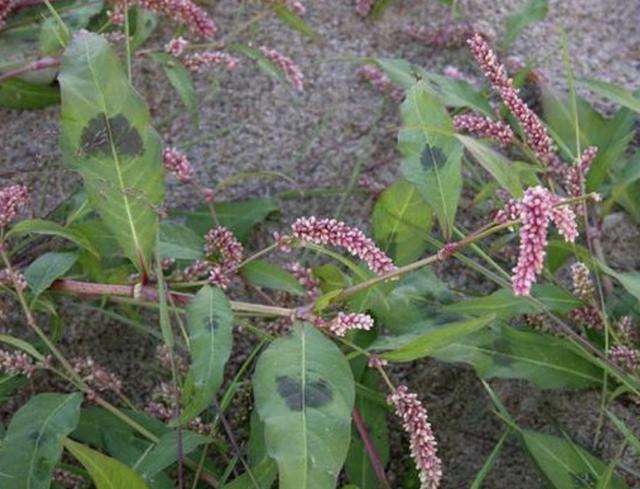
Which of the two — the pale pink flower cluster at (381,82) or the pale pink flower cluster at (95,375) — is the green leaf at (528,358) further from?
the pale pink flower cluster at (381,82)

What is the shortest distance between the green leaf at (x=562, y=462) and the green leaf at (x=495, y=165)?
38cm

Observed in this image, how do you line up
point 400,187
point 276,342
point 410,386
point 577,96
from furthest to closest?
point 577,96 < point 410,386 < point 400,187 < point 276,342

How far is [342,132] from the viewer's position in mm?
1968

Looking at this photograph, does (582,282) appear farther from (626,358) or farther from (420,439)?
(420,439)

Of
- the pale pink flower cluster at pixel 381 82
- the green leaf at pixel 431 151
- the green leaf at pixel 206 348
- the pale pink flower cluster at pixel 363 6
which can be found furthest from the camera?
the pale pink flower cluster at pixel 363 6

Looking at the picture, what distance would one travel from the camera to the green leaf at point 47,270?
1430 mm

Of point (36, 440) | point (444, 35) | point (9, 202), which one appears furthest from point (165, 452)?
point (444, 35)

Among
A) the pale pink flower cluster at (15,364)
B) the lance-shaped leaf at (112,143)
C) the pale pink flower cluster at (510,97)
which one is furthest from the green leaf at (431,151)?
the pale pink flower cluster at (15,364)

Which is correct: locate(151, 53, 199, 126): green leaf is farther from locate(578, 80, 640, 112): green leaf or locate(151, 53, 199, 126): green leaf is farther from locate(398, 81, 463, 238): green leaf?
locate(578, 80, 640, 112): green leaf

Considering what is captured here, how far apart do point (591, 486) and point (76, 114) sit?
0.77m

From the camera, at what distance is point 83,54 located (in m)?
1.34

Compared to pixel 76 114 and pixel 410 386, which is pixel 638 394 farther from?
pixel 76 114

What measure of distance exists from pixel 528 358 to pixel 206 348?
476mm

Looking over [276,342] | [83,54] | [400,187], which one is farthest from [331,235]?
[83,54]
